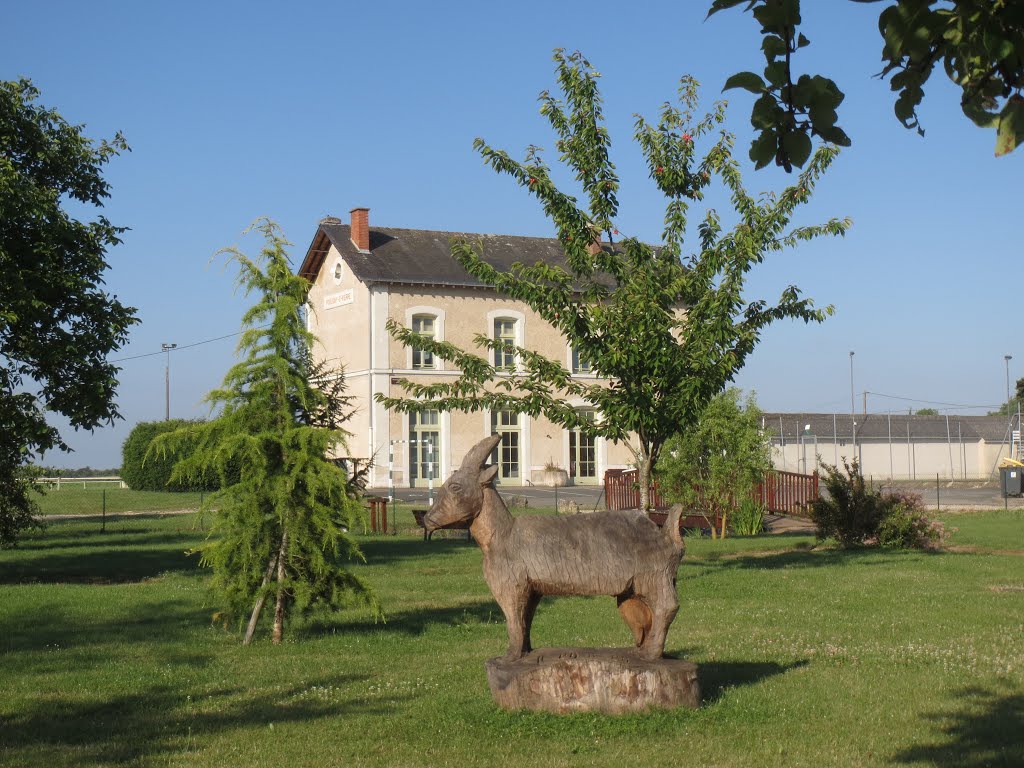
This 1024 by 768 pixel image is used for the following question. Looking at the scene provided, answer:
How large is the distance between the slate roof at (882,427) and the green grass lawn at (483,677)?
41.2 meters

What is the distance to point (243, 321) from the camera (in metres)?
12.3

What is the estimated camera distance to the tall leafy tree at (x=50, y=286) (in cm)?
1750

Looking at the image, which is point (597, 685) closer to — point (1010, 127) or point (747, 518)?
point (1010, 127)

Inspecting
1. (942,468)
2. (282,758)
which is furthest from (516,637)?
(942,468)

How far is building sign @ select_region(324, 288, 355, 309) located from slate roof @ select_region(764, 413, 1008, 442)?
2286 cm

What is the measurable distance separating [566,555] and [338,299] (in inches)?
1547

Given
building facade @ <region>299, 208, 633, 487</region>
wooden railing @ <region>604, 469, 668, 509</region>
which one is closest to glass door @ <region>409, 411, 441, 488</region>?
building facade @ <region>299, 208, 633, 487</region>

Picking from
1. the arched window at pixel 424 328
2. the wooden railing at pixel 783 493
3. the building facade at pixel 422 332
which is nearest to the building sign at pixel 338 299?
the building facade at pixel 422 332

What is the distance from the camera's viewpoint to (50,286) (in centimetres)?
1788

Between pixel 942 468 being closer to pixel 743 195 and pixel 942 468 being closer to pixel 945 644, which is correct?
pixel 743 195

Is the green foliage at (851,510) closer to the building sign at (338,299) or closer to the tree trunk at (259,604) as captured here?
the tree trunk at (259,604)

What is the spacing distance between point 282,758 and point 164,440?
5415mm

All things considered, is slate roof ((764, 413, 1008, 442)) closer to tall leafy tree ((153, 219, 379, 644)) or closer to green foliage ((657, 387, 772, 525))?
green foliage ((657, 387, 772, 525))

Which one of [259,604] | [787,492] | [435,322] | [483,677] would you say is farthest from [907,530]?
[435,322]
